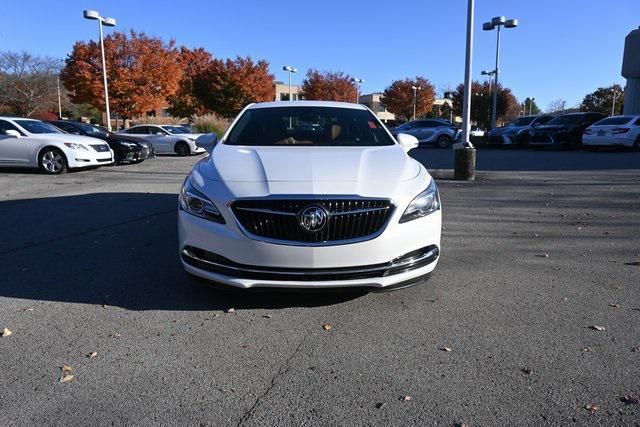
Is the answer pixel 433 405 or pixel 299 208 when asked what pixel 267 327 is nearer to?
pixel 299 208

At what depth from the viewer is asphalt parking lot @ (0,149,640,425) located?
8.46 feet

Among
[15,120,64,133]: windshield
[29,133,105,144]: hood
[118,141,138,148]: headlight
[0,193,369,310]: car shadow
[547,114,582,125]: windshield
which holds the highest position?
[547,114,582,125]: windshield

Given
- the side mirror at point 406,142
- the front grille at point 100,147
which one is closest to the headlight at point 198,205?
the side mirror at point 406,142

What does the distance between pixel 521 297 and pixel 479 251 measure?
1.49 m

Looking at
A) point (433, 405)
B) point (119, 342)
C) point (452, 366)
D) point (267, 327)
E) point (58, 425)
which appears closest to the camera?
point (58, 425)

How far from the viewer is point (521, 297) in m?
4.14

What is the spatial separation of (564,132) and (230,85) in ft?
103

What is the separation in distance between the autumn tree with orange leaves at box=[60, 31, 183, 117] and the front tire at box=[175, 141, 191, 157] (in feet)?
44.8

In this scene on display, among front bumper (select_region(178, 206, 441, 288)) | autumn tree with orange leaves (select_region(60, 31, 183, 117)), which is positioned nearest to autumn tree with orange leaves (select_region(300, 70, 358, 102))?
autumn tree with orange leaves (select_region(60, 31, 183, 117))

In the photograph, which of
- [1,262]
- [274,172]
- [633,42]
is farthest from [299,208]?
[633,42]

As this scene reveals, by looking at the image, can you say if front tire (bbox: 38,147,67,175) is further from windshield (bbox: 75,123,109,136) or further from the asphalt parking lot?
the asphalt parking lot

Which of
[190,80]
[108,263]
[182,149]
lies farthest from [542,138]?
[190,80]

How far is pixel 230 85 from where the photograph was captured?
4581 cm

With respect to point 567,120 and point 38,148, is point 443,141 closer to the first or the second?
point 567,120
